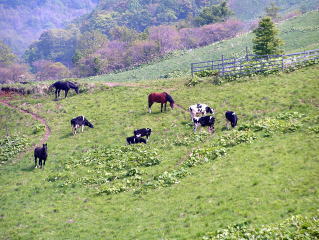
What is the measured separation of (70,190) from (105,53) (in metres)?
82.2

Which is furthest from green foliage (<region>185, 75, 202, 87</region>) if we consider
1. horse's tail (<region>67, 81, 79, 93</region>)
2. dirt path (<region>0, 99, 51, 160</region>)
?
dirt path (<region>0, 99, 51, 160</region>)

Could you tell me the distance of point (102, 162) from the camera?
2481 centimetres

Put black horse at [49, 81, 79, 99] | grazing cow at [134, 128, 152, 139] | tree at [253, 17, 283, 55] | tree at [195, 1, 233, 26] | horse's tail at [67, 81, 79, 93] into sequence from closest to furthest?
grazing cow at [134, 128, 152, 139] < black horse at [49, 81, 79, 99] < horse's tail at [67, 81, 79, 93] < tree at [253, 17, 283, 55] < tree at [195, 1, 233, 26]

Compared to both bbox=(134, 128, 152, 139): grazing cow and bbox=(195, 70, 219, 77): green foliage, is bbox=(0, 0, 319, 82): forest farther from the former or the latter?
bbox=(134, 128, 152, 139): grazing cow

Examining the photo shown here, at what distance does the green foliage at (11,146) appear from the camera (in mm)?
28625

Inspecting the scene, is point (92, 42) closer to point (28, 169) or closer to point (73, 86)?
point (73, 86)

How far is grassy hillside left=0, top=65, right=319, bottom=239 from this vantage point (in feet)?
50.9

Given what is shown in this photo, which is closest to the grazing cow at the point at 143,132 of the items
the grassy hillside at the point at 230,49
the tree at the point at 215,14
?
the grassy hillside at the point at 230,49

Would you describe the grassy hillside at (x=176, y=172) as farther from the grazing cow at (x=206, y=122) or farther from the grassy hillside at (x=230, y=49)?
the grassy hillside at (x=230, y=49)

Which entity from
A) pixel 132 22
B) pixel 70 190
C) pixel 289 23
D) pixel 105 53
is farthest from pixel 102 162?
pixel 132 22

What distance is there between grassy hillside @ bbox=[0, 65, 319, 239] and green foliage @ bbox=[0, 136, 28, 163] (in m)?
A: 1.45

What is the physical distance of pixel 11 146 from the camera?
30312mm

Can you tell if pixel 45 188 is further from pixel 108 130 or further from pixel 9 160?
pixel 108 130

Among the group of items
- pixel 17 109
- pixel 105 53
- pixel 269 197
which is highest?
pixel 105 53
